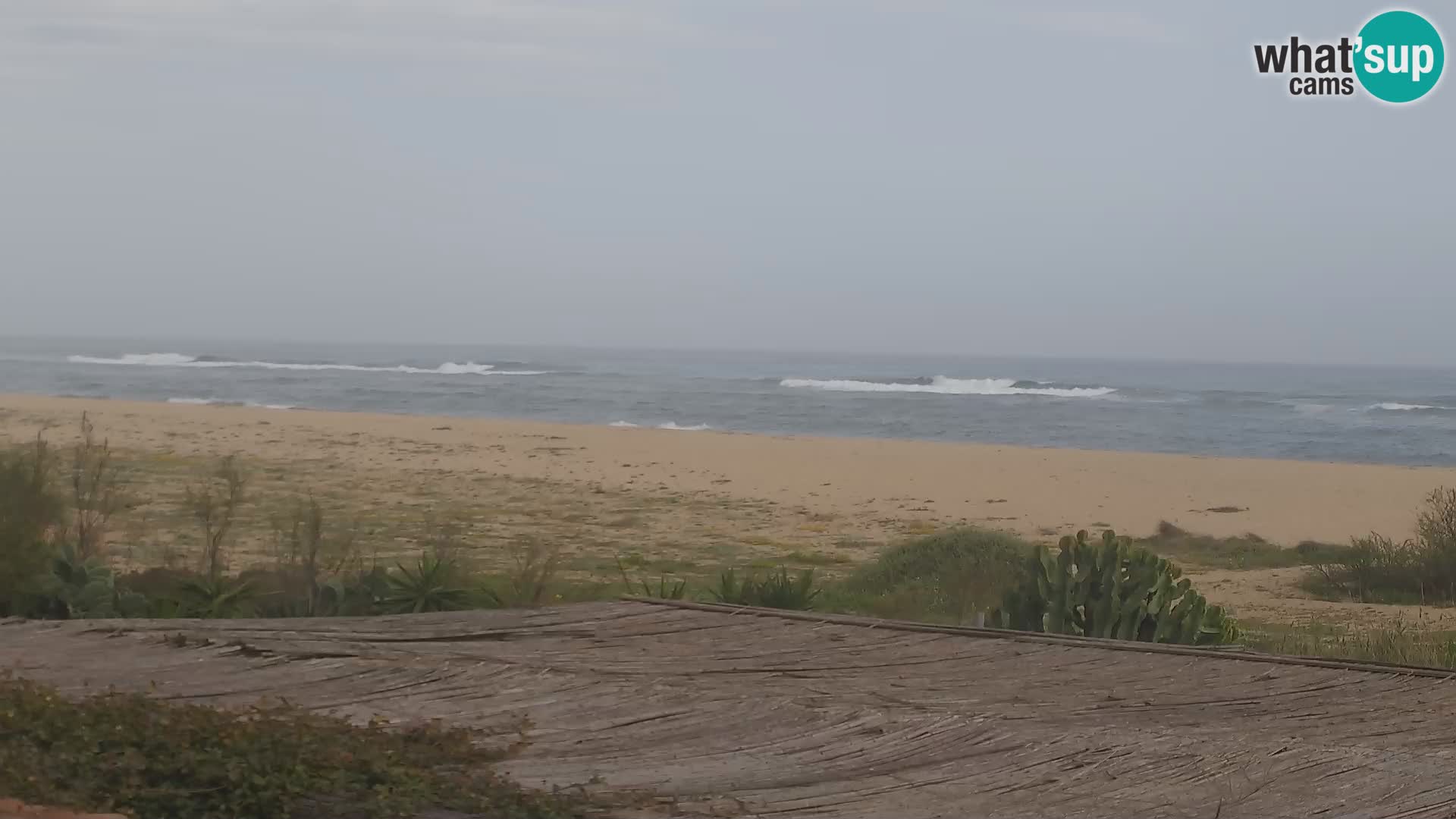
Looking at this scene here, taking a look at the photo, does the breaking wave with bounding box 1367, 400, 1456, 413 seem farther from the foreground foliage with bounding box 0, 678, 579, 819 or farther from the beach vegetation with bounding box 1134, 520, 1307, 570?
the foreground foliage with bounding box 0, 678, 579, 819

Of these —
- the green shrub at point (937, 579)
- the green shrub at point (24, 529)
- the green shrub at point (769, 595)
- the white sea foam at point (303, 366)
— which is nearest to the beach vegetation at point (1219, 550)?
the green shrub at point (937, 579)

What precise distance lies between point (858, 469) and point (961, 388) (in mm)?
28949

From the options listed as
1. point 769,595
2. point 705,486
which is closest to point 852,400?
point 705,486

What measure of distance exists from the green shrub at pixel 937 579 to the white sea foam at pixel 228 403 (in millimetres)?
23485

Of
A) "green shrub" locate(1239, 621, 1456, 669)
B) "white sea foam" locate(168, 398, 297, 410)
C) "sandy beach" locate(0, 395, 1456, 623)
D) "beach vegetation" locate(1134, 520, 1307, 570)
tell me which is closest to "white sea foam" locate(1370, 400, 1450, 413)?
"sandy beach" locate(0, 395, 1456, 623)

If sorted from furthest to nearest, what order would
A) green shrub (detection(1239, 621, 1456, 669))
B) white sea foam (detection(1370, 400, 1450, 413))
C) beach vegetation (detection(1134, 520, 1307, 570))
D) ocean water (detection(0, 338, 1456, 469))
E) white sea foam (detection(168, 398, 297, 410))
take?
white sea foam (detection(1370, 400, 1450, 413)) < white sea foam (detection(168, 398, 297, 410)) < ocean water (detection(0, 338, 1456, 469)) < beach vegetation (detection(1134, 520, 1307, 570)) < green shrub (detection(1239, 621, 1456, 669))

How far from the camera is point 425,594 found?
7.13m

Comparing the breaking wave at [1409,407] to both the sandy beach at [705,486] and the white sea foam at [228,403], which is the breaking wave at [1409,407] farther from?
the white sea foam at [228,403]

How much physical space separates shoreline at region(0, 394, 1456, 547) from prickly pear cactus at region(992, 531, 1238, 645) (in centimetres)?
759

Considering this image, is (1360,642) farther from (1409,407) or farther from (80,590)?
(1409,407)

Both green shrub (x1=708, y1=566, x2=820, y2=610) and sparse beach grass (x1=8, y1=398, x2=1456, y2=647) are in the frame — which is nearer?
green shrub (x1=708, y1=566, x2=820, y2=610)

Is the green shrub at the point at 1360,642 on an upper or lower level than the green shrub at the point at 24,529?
lower

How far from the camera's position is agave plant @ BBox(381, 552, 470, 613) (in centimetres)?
715

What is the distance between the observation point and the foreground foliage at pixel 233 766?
10.6 ft
